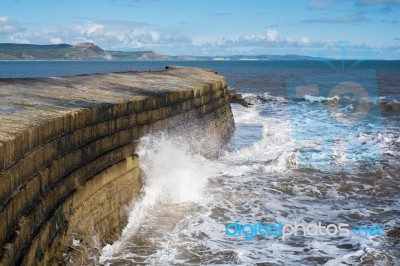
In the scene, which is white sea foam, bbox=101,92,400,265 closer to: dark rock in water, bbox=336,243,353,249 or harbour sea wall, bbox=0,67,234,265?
dark rock in water, bbox=336,243,353,249

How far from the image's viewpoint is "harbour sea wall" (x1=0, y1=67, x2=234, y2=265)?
4227 mm

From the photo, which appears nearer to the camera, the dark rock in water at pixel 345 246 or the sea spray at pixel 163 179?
the dark rock in water at pixel 345 246

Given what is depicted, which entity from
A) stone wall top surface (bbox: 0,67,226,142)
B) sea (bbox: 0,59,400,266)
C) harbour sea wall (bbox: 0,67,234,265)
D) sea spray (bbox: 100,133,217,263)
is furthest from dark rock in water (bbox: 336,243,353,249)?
stone wall top surface (bbox: 0,67,226,142)

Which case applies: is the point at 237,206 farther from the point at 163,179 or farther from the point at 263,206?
the point at 163,179

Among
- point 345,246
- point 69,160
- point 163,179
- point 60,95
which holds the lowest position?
point 345,246

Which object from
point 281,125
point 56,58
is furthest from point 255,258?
point 56,58

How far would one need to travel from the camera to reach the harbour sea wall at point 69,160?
4.23 metres

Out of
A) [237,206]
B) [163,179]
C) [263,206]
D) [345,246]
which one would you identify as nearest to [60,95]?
[163,179]

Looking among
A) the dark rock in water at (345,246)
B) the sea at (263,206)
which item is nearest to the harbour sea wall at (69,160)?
the sea at (263,206)

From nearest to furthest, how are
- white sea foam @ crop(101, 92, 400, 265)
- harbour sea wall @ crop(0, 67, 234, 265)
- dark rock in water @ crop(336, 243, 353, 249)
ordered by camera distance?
harbour sea wall @ crop(0, 67, 234, 265)
white sea foam @ crop(101, 92, 400, 265)
dark rock in water @ crop(336, 243, 353, 249)

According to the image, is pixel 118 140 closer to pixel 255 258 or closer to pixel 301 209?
pixel 255 258

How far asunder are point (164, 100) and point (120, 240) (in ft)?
12.5

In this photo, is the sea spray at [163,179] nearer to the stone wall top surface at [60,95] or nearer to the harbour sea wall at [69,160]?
the harbour sea wall at [69,160]

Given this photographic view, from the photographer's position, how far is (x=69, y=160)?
572 centimetres
